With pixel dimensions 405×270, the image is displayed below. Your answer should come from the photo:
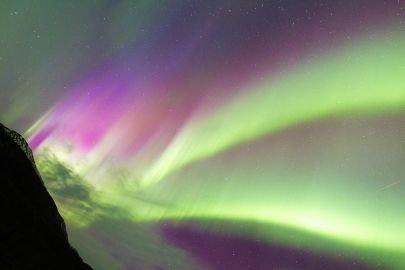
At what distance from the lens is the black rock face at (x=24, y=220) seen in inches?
648

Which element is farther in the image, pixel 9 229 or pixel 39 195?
pixel 39 195

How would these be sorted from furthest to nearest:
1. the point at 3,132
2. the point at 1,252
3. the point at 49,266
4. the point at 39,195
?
the point at 39,195, the point at 3,132, the point at 49,266, the point at 1,252

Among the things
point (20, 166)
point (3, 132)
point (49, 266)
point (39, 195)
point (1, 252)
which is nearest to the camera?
point (1, 252)

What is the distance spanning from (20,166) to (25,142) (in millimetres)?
2966

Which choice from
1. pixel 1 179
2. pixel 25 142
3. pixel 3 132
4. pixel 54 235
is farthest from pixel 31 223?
pixel 25 142

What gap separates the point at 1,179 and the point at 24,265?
4.62 meters

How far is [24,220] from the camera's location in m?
17.9

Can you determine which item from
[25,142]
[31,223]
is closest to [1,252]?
[31,223]

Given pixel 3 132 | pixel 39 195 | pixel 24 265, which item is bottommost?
pixel 24 265

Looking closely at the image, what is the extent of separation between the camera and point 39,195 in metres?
21.8

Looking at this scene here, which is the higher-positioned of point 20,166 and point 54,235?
point 20,166

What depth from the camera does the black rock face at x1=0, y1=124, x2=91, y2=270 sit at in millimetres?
16469

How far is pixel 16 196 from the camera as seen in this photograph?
18.4 m

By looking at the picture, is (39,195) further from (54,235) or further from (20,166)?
(54,235)
